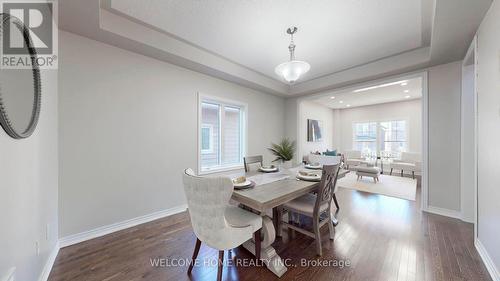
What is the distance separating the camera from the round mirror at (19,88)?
849 mm

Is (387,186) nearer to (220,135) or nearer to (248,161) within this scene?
(248,161)

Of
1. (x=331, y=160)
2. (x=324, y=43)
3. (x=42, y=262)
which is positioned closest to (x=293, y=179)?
(x=331, y=160)

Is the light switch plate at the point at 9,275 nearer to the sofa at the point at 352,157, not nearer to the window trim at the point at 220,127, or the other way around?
the window trim at the point at 220,127

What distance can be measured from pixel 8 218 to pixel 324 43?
3.54m

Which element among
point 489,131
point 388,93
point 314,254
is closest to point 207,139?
point 314,254

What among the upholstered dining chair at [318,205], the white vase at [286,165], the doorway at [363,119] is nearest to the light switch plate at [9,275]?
the upholstered dining chair at [318,205]

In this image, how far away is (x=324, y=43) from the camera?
8.89 ft

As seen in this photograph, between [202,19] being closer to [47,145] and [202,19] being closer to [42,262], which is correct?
[47,145]

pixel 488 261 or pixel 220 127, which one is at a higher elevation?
pixel 220 127

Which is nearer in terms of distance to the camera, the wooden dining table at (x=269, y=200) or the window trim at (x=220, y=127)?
the wooden dining table at (x=269, y=200)

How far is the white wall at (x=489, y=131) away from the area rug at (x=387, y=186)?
204cm

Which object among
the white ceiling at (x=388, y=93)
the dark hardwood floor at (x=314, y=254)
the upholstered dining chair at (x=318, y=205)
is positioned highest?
the white ceiling at (x=388, y=93)

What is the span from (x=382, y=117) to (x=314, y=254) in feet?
23.0

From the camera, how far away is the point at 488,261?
65.1 inches
